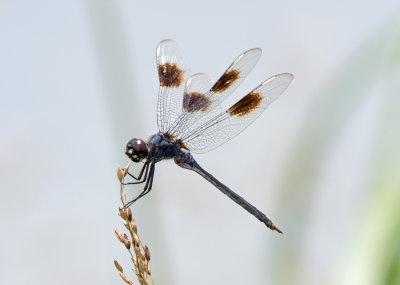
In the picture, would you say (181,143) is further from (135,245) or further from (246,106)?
(135,245)

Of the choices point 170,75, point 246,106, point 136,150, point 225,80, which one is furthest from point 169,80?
point 136,150

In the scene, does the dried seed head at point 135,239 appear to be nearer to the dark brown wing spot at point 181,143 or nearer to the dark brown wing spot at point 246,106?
the dark brown wing spot at point 181,143

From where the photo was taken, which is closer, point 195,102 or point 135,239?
point 135,239

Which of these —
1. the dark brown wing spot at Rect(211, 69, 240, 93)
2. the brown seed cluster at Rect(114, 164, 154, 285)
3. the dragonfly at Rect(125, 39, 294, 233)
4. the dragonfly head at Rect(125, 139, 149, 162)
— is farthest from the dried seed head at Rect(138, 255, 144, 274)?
the dark brown wing spot at Rect(211, 69, 240, 93)

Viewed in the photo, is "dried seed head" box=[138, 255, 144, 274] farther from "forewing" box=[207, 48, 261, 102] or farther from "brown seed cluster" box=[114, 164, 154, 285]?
"forewing" box=[207, 48, 261, 102]

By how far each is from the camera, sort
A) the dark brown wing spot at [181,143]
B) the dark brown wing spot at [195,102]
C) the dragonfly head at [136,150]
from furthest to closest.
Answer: the dark brown wing spot at [195,102] → the dark brown wing spot at [181,143] → the dragonfly head at [136,150]

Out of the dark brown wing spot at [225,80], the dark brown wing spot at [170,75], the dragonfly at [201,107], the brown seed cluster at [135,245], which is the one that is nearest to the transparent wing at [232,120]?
the dragonfly at [201,107]

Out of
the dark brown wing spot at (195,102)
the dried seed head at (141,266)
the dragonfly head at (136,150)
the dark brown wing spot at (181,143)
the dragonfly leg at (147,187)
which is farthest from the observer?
the dark brown wing spot at (195,102)
